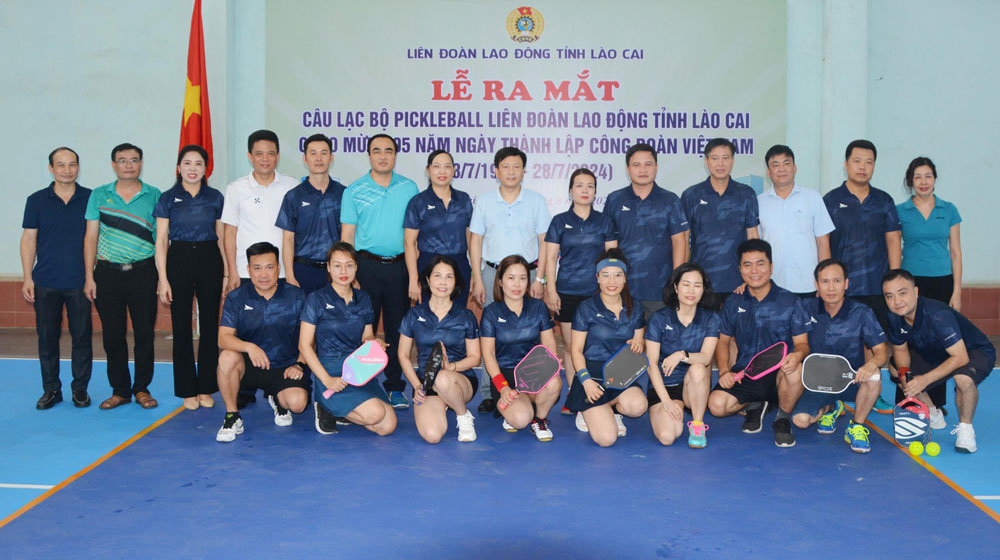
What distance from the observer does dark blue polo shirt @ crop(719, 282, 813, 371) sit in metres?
4.79

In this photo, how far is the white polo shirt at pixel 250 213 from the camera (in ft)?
17.3

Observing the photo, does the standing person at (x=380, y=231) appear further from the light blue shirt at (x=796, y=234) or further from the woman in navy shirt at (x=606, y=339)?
the light blue shirt at (x=796, y=234)

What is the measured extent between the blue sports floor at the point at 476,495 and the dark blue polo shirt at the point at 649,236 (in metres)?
0.96

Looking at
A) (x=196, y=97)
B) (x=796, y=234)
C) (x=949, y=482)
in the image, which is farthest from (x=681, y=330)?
(x=196, y=97)

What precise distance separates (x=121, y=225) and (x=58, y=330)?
0.95 meters

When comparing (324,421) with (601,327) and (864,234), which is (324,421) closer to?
(601,327)

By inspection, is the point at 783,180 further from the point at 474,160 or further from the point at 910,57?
the point at 910,57

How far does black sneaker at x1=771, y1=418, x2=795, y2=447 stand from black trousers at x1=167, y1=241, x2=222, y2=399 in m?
3.57

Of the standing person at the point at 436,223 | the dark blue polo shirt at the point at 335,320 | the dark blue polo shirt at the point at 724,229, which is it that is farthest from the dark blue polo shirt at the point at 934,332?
the dark blue polo shirt at the point at 335,320

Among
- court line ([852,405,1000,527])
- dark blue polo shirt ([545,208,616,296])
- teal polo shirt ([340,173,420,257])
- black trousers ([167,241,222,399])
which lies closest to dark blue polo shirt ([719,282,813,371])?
court line ([852,405,1000,527])

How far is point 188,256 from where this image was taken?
16.8ft

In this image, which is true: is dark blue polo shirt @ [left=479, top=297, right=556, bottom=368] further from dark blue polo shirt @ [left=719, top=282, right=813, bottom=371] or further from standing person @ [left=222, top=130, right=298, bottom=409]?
standing person @ [left=222, top=130, right=298, bottom=409]

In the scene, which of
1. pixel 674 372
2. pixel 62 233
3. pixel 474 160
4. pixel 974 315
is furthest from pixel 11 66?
pixel 974 315

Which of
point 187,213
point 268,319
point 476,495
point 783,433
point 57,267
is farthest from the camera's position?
point 57,267
